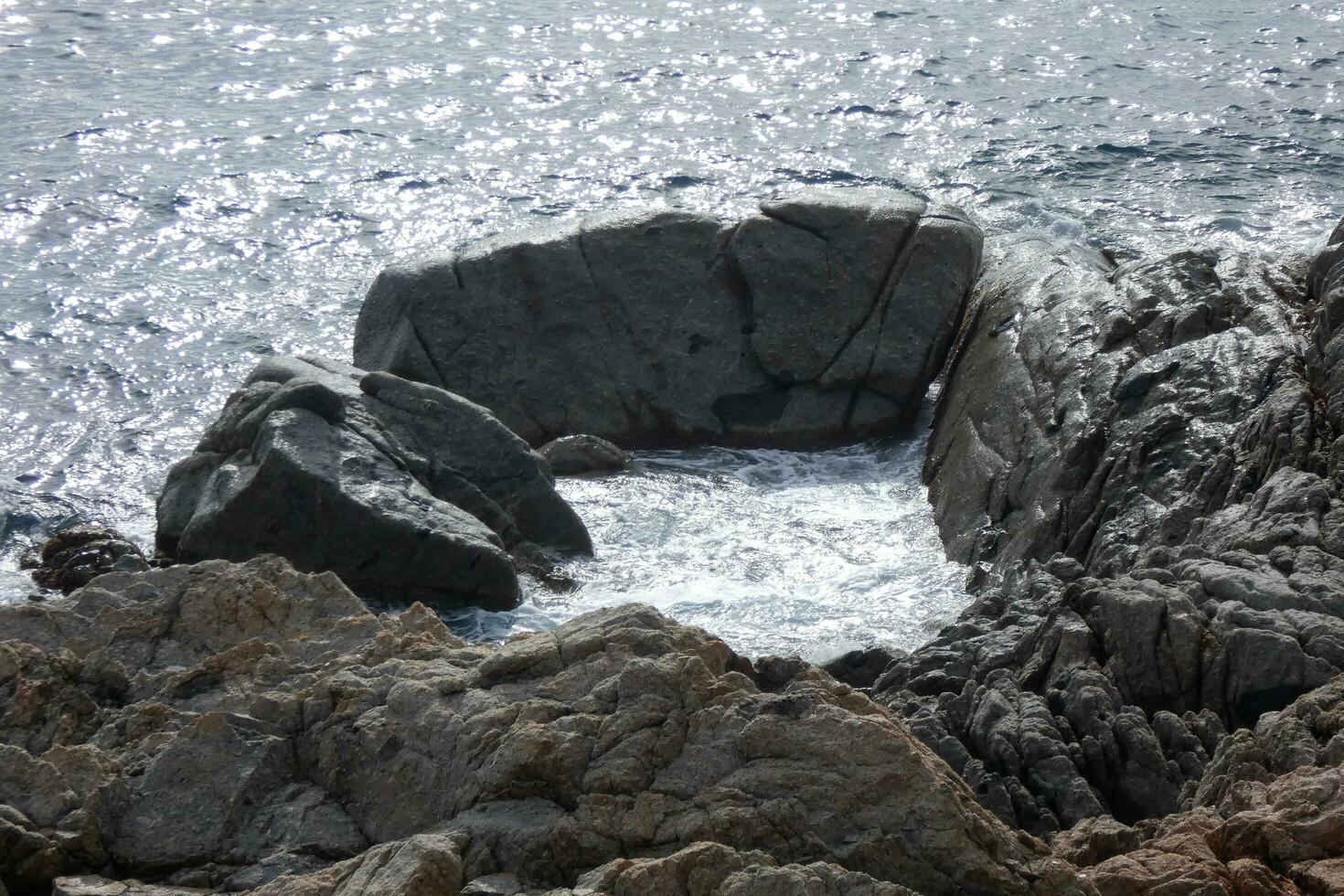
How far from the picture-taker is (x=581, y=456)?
16.2 metres

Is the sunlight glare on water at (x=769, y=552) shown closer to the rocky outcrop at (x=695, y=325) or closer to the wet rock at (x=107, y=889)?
the rocky outcrop at (x=695, y=325)

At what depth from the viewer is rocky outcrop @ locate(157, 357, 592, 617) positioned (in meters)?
13.2

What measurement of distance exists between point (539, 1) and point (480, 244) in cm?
1835

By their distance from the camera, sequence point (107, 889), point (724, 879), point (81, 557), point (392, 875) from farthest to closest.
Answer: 1. point (81, 557)
2. point (107, 889)
3. point (392, 875)
4. point (724, 879)

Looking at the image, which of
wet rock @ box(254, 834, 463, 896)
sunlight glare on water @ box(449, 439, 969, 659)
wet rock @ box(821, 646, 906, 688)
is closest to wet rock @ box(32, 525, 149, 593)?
sunlight glare on water @ box(449, 439, 969, 659)

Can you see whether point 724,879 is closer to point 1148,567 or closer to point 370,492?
point 1148,567

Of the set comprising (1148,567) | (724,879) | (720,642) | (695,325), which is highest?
(724,879)

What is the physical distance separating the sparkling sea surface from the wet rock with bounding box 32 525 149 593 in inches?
17.0

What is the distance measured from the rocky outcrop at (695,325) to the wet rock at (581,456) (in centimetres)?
59

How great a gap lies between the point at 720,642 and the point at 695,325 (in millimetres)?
10917

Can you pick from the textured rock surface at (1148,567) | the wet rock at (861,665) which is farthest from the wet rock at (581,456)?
the wet rock at (861,665)

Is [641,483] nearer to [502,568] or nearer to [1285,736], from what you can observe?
[502,568]

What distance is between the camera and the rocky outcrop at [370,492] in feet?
43.2

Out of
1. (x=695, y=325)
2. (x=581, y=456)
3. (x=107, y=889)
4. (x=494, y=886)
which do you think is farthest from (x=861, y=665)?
(x=695, y=325)
